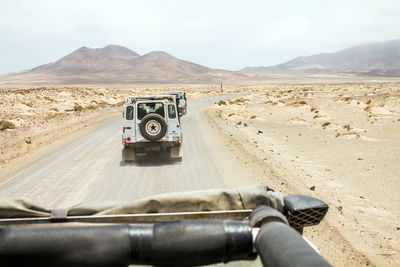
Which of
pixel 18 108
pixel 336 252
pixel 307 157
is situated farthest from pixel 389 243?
pixel 18 108

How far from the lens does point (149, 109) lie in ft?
44.4

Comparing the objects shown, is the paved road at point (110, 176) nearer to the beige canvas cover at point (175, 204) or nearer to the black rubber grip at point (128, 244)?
the beige canvas cover at point (175, 204)

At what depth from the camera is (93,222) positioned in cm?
261

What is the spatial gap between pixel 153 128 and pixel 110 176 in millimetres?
2653

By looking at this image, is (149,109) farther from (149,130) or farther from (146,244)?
(146,244)

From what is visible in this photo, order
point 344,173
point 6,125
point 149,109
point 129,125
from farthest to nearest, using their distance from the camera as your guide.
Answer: point 6,125 → point 149,109 → point 129,125 → point 344,173

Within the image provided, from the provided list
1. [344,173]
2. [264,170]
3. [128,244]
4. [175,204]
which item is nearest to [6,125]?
[264,170]

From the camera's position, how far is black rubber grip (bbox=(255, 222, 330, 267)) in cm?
153

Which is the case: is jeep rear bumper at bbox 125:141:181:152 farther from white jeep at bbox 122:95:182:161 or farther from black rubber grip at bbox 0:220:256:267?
black rubber grip at bbox 0:220:256:267

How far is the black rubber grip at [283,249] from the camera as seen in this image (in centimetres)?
153

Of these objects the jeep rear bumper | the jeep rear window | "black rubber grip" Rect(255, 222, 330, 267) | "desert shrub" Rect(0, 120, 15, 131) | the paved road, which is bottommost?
the paved road

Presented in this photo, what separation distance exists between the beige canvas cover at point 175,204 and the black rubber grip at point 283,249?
620mm

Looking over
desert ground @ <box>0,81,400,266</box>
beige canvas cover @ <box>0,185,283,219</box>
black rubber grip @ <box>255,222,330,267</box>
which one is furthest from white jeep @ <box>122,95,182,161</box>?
black rubber grip @ <box>255,222,330,267</box>

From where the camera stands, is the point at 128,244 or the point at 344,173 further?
the point at 344,173
